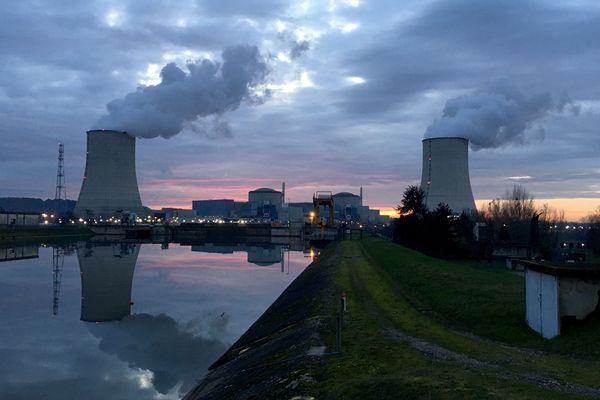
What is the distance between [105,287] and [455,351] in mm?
25572

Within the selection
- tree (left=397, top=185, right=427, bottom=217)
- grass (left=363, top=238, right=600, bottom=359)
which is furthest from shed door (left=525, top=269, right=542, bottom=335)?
tree (left=397, top=185, right=427, bottom=217)

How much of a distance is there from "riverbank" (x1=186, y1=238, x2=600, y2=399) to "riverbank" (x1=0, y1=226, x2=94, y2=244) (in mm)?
64877

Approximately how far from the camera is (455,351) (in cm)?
1048

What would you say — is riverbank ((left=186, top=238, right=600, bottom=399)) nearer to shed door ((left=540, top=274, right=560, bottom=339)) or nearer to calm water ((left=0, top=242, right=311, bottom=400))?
shed door ((left=540, top=274, right=560, bottom=339))

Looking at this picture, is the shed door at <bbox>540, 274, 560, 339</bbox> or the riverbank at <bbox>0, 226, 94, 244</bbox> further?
the riverbank at <bbox>0, 226, 94, 244</bbox>

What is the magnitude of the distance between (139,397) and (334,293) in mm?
8160

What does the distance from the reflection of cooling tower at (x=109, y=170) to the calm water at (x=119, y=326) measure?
117 feet

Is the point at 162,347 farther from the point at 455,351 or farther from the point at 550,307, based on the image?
the point at 550,307

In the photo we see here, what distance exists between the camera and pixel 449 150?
56938 mm

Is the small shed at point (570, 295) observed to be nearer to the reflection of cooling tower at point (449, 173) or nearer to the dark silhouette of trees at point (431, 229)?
the dark silhouette of trees at point (431, 229)

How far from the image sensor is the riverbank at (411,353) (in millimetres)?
7930

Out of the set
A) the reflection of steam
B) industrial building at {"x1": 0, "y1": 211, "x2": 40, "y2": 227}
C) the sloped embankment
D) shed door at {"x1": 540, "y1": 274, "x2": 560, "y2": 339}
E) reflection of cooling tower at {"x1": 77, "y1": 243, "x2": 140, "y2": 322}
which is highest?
industrial building at {"x1": 0, "y1": 211, "x2": 40, "y2": 227}

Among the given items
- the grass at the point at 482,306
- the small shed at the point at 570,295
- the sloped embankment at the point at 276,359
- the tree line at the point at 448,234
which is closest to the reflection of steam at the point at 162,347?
the sloped embankment at the point at 276,359

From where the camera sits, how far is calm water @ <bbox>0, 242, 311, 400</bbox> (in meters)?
14.0
